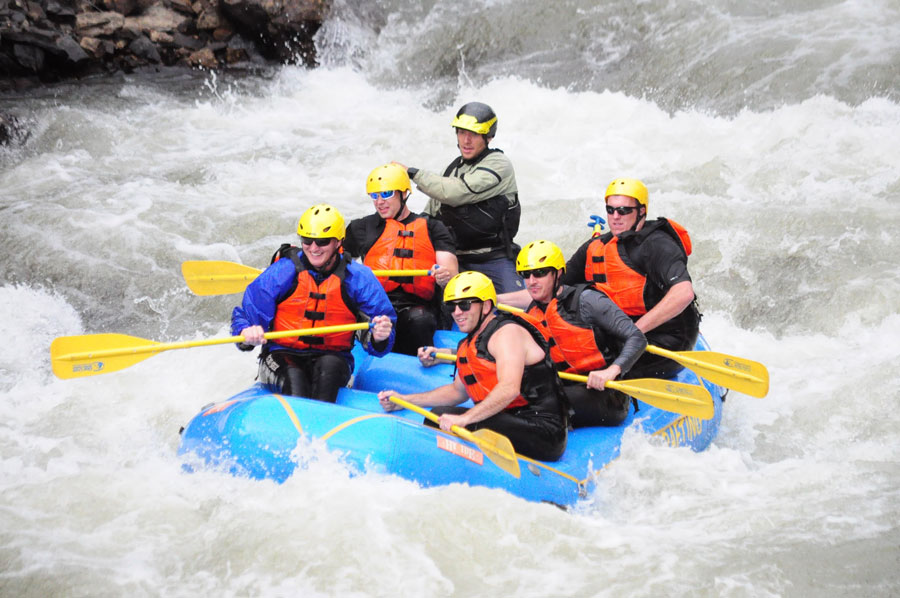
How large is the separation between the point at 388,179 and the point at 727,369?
2.09 meters

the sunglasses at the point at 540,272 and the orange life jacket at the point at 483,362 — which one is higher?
the sunglasses at the point at 540,272

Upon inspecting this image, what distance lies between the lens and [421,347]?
5348 mm

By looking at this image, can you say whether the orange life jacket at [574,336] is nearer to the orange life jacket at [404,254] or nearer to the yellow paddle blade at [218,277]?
the orange life jacket at [404,254]

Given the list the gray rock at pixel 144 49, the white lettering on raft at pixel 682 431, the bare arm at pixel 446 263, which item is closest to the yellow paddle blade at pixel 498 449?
the white lettering on raft at pixel 682 431

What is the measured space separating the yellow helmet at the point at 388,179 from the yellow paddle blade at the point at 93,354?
149 centimetres

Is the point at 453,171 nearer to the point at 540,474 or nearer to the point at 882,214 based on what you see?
the point at 540,474

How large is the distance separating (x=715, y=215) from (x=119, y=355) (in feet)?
18.1

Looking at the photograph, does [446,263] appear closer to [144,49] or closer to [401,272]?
A: [401,272]

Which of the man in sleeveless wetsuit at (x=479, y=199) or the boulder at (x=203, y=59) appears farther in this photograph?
the boulder at (x=203, y=59)

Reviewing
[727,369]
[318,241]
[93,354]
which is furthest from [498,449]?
[93,354]

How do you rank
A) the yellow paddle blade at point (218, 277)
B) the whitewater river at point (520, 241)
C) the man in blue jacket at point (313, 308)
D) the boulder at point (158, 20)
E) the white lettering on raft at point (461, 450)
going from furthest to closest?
the boulder at point (158, 20), the yellow paddle blade at point (218, 277), the man in blue jacket at point (313, 308), the white lettering on raft at point (461, 450), the whitewater river at point (520, 241)

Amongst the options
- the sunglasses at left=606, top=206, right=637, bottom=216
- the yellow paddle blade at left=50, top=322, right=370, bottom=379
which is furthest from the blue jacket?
the sunglasses at left=606, top=206, right=637, bottom=216

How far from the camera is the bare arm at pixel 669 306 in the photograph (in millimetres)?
4934

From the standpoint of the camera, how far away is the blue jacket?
479 centimetres
